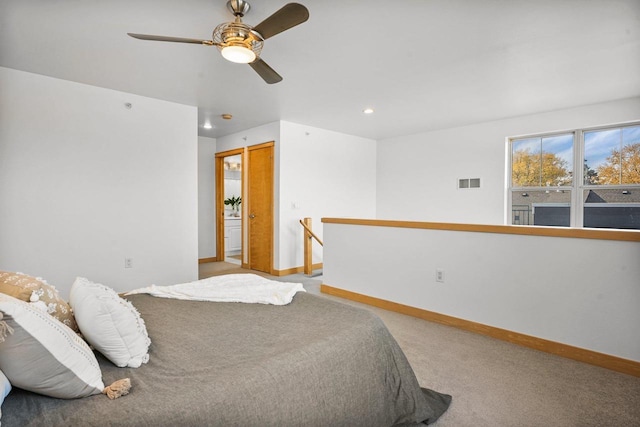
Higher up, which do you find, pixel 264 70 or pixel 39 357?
pixel 264 70

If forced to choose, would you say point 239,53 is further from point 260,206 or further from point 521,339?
point 260,206

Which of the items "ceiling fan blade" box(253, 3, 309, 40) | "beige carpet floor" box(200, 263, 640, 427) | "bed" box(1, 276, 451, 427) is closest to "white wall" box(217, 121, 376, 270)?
"beige carpet floor" box(200, 263, 640, 427)

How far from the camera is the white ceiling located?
90.9 inches

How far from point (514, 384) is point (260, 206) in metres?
4.40

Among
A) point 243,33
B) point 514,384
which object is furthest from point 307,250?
point 243,33

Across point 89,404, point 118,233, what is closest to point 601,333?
point 89,404

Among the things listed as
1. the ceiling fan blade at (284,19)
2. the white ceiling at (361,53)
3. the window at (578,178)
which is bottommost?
the window at (578,178)

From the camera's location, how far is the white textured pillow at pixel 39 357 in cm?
97

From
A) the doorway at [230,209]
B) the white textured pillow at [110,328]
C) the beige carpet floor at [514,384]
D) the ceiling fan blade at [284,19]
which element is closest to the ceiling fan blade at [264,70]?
the ceiling fan blade at [284,19]

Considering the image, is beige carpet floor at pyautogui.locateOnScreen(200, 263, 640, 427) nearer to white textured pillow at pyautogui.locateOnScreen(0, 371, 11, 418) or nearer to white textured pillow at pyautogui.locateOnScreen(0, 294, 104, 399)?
white textured pillow at pyautogui.locateOnScreen(0, 294, 104, 399)

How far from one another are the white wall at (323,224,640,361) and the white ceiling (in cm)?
162

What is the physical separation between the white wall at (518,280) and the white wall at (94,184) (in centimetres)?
253

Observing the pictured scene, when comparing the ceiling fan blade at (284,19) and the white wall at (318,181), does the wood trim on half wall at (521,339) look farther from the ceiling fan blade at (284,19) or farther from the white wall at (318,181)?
the ceiling fan blade at (284,19)

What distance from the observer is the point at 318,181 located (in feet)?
19.2
